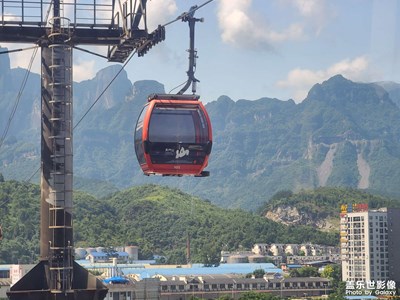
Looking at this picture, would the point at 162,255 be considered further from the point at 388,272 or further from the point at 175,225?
the point at 388,272

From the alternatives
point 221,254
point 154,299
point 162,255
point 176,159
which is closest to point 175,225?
point 162,255

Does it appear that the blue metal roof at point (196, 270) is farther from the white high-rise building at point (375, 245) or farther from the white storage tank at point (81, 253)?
the white storage tank at point (81, 253)

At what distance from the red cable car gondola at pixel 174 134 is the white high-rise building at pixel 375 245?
101 m

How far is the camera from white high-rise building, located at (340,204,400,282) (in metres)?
119

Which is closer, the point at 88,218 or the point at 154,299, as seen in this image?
the point at 154,299

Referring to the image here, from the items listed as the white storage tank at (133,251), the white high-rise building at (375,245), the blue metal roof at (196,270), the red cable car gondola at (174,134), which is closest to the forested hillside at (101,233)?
the white storage tank at (133,251)

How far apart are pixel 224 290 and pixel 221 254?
65.5 m

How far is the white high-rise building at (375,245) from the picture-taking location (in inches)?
4695

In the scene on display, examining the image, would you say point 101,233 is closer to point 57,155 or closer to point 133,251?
point 133,251

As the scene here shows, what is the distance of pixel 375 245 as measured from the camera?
11981 cm

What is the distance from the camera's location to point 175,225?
199250 mm

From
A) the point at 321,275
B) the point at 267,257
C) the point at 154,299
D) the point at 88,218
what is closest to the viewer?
the point at 154,299

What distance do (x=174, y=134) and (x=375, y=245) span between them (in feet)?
335

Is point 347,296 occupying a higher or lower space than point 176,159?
lower
